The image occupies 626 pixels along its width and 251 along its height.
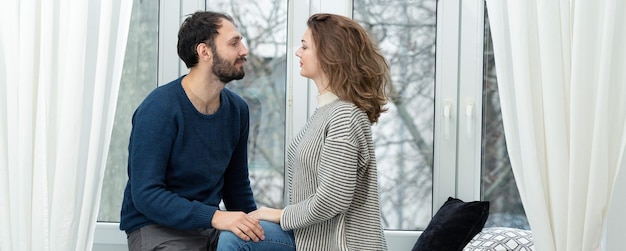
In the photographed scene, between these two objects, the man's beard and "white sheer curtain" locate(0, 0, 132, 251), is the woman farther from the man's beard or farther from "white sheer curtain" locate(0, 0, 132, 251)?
"white sheer curtain" locate(0, 0, 132, 251)

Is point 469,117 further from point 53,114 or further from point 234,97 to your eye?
point 53,114

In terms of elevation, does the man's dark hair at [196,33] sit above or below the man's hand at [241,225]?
above

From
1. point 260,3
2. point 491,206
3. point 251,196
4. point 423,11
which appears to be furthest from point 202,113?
point 491,206

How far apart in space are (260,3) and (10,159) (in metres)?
1.14

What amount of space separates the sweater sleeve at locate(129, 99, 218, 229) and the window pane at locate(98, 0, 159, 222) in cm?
53

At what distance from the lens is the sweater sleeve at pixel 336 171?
8.19 ft

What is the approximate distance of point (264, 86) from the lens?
131 inches

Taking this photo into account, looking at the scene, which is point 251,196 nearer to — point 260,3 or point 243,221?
point 243,221

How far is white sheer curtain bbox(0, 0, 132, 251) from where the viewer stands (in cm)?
264

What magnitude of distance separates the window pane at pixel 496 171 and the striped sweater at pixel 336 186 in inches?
31.9

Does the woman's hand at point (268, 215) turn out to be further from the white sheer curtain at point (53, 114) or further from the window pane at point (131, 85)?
the window pane at point (131, 85)

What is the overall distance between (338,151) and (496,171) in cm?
102

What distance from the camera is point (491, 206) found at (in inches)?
131

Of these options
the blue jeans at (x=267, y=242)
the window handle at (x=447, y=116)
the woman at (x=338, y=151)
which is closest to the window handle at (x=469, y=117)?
the window handle at (x=447, y=116)
